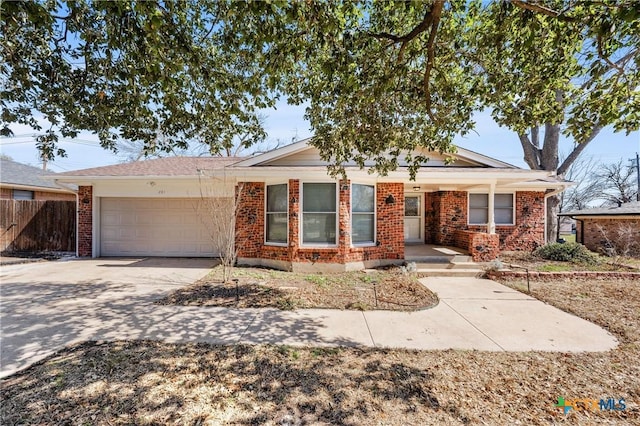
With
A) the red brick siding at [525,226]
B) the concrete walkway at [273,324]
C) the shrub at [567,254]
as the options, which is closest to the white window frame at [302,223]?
the concrete walkway at [273,324]

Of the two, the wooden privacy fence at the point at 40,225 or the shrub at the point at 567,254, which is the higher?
the wooden privacy fence at the point at 40,225

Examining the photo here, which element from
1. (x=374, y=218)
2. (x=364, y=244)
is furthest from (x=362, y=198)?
(x=364, y=244)

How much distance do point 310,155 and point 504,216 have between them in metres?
8.40

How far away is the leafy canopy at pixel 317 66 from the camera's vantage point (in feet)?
12.0

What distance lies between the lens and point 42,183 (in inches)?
583

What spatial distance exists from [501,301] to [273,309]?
15.3 ft

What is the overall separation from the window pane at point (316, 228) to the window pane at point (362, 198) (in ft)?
3.04

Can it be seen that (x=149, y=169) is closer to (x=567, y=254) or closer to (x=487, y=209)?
(x=487, y=209)

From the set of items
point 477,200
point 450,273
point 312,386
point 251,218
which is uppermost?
point 477,200

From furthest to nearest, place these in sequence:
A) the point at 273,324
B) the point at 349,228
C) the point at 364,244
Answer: the point at 364,244
the point at 349,228
the point at 273,324

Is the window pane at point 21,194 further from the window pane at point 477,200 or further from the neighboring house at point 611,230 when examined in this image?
the neighboring house at point 611,230

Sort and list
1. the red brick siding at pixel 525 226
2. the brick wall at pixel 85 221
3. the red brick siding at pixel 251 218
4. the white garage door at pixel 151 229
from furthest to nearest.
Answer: the red brick siding at pixel 525 226 → the white garage door at pixel 151 229 → the brick wall at pixel 85 221 → the red brick siding at pixel 251 218

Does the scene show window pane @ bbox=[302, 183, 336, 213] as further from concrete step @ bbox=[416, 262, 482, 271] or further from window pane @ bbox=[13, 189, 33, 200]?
window pane @ bbox=[13, 189, 33, 200]

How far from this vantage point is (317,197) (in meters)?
8.05
